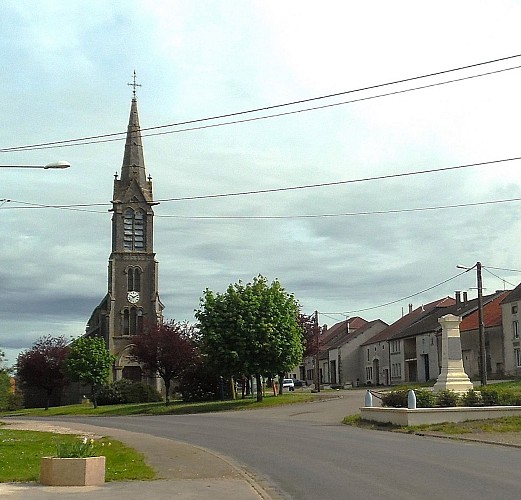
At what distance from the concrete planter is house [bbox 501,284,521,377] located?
51.2m

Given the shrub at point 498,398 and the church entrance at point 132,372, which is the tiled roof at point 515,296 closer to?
the shrub at point 498,398

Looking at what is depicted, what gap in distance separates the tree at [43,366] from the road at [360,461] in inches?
2063

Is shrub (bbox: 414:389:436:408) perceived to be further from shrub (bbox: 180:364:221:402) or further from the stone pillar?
shrub (bbox: 180:364:221:402)

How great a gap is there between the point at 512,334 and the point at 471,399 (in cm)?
3388

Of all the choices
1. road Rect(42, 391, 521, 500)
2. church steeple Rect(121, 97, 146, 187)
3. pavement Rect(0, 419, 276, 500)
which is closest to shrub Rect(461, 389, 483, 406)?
road Rect(42, 391, 521, 500)

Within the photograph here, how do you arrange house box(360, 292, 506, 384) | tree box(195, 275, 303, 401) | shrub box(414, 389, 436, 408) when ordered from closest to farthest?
shrub box(414, 389, 436, 408) → tree box(195, 275, 303, 401) → house box(360, 292, 506, 384)

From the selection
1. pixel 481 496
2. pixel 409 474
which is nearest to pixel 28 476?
pixel 409 474

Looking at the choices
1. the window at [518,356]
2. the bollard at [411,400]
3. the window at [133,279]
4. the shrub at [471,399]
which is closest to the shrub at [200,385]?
the window at [518,356]

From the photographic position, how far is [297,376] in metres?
125

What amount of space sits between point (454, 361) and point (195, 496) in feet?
72.9

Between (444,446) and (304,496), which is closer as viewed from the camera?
(304,496)

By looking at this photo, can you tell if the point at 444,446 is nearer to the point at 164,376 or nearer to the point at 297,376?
the point at 164,376

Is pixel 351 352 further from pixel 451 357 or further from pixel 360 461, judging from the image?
pixel 360 461

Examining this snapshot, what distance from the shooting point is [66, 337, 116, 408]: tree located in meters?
71.4
